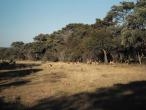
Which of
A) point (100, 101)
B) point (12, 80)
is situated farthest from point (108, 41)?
point (100, 101)

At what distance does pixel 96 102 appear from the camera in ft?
60.1

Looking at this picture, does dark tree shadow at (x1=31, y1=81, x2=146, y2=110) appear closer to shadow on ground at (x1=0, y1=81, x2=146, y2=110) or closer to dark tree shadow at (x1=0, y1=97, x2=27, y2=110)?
shadow on ground at (x1=0, y1=81, x2=146, y2=110)

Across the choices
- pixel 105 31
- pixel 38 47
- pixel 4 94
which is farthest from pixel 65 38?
pixel 4 94

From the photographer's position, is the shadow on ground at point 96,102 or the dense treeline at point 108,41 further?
the dense treeline at point 108,41

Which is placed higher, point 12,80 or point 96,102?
point 12,80

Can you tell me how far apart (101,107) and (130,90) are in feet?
22.4

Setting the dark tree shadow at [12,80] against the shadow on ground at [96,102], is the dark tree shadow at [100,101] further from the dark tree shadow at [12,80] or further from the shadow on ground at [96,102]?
the dark tree shadow at [12,80]

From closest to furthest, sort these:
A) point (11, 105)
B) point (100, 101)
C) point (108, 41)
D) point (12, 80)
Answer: point (11, 105) → point (100, 101) → point (12, 80) → point (108, 41)

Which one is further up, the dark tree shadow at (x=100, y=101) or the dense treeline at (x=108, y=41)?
the dense treeline at (x=108, y=41)

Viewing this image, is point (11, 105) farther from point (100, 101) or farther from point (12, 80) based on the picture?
point (12, 80)

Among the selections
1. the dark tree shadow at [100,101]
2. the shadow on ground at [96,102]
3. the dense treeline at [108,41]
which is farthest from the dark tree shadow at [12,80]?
the dense treeline at [108,41]

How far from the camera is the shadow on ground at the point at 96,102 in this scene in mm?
16672

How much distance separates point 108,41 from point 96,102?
50.2 meters

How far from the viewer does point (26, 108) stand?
17.0m
